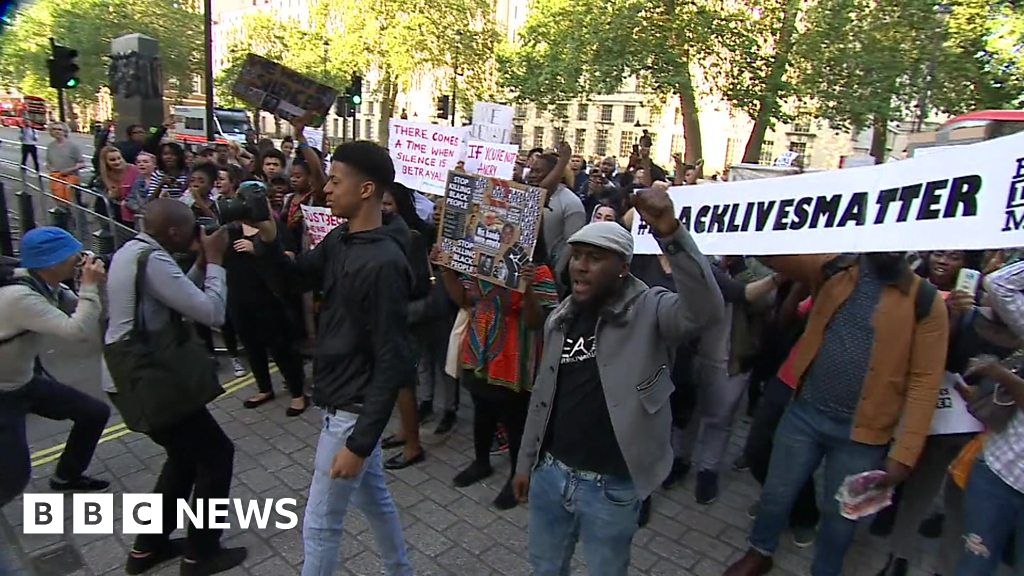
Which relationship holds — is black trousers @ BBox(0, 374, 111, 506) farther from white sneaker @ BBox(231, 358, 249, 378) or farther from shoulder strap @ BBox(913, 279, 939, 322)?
shoulder strap @ BBox(913, 279, 939, 322)

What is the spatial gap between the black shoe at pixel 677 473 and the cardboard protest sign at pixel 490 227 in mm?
1881

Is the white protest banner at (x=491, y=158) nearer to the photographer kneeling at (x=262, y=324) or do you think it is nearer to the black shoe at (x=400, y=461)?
the photographer kneeling at (x=262, y=324)

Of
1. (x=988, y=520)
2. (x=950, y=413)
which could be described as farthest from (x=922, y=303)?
(x=988, y=520)

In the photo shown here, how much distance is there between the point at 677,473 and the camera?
15.2 feet

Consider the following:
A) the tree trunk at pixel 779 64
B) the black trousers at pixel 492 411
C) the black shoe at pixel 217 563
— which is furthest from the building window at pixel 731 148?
the black shoe at pixel 217 563

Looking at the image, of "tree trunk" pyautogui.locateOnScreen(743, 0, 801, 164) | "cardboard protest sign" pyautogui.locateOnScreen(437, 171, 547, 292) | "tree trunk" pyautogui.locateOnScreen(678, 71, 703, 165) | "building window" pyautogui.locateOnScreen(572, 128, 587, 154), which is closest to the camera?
"cardboard protest sign" pyautogui.locateOnScreen(437, 171, 547, 292)

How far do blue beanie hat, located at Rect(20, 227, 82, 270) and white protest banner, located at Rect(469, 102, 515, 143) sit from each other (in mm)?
3699

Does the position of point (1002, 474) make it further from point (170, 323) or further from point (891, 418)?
point (170, 323)

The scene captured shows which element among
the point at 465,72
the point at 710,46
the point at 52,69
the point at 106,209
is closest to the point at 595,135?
the point at 465,72

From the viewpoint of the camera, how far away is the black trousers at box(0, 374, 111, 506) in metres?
3.13

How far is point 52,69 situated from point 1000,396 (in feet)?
53.3

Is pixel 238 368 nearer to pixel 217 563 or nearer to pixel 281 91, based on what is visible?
pixel 281 91

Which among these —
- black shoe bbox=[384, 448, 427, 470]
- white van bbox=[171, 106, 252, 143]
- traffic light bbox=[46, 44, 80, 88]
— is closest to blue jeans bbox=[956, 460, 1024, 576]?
black shoe bbox=[384, 448, 427, 470]

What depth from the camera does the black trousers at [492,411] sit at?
4.19 metres
